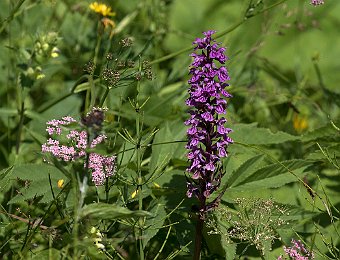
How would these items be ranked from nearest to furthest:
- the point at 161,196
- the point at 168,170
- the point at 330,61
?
the point at 161,196, the point at 168,170, the point at 330,61

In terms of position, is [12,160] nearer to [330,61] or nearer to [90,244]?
[90,244]

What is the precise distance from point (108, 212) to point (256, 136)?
0.89m

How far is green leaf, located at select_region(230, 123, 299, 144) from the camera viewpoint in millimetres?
2094

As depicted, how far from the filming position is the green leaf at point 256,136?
2.09 m

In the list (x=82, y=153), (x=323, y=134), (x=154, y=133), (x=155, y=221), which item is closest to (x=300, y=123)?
(x=323, y=134)

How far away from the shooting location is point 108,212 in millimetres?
1319

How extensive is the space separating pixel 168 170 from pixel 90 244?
0.61 metres

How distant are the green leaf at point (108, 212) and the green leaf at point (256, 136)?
836 millimetres

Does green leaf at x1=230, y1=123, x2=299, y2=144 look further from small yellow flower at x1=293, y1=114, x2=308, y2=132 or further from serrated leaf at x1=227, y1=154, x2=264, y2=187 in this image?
small yellow flower at x1=293, y1=114, x2=308, y2=132

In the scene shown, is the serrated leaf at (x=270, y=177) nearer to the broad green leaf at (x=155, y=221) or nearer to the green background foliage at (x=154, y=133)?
the green background foliage at (x=154, y=133)

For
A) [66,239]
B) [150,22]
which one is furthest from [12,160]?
[150,22]

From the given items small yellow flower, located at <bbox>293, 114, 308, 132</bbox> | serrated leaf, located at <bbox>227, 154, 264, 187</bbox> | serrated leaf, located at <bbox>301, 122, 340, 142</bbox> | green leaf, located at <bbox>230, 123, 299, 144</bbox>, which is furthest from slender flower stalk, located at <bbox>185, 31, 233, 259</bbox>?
small yellow flower, located at <bbox>293, 114, 308, 132</bbox>

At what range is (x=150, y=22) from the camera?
3.08 meters

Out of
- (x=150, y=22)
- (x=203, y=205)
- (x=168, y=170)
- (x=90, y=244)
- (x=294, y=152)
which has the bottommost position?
(x=90, y=244)
